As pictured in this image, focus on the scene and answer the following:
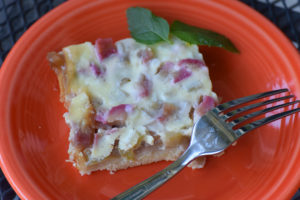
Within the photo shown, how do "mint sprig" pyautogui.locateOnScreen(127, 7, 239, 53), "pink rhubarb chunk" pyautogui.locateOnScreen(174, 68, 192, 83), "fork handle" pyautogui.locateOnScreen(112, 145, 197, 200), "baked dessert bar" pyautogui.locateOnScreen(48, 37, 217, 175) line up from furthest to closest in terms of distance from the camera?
"mint sprig" pyautogui.locateOnScreen(127, 7, 239, 53), "pink rhubarb chunk" pyautogui.locateOnScreen(174, 68, 192, 83), "baked dessert bar" pyautogui.locateOnScreen(48, 37, 217, 175), "fork handle" pyautogui.locateOnScreen(112, 145, 197, 200)

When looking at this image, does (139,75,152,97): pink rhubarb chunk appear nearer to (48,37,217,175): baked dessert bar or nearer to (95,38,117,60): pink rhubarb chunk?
(48,37,217,175): baked dessert bar

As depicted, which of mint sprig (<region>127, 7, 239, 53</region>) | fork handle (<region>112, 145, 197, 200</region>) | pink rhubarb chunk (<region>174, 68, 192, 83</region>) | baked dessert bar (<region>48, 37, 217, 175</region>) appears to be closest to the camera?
fork handle (<region>112, 145, 197, 200</region>)

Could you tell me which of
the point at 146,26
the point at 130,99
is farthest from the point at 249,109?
the point at 146,26

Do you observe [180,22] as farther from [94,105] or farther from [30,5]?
[30,5]

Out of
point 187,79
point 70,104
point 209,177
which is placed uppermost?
point 187,79

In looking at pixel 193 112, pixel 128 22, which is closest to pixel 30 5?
pixel 128 22

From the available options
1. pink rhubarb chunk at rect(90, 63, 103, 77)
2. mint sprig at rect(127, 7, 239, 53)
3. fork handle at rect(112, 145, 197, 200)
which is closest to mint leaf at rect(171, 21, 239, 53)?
mint sprig at rect(127, 7, 239, 53)
